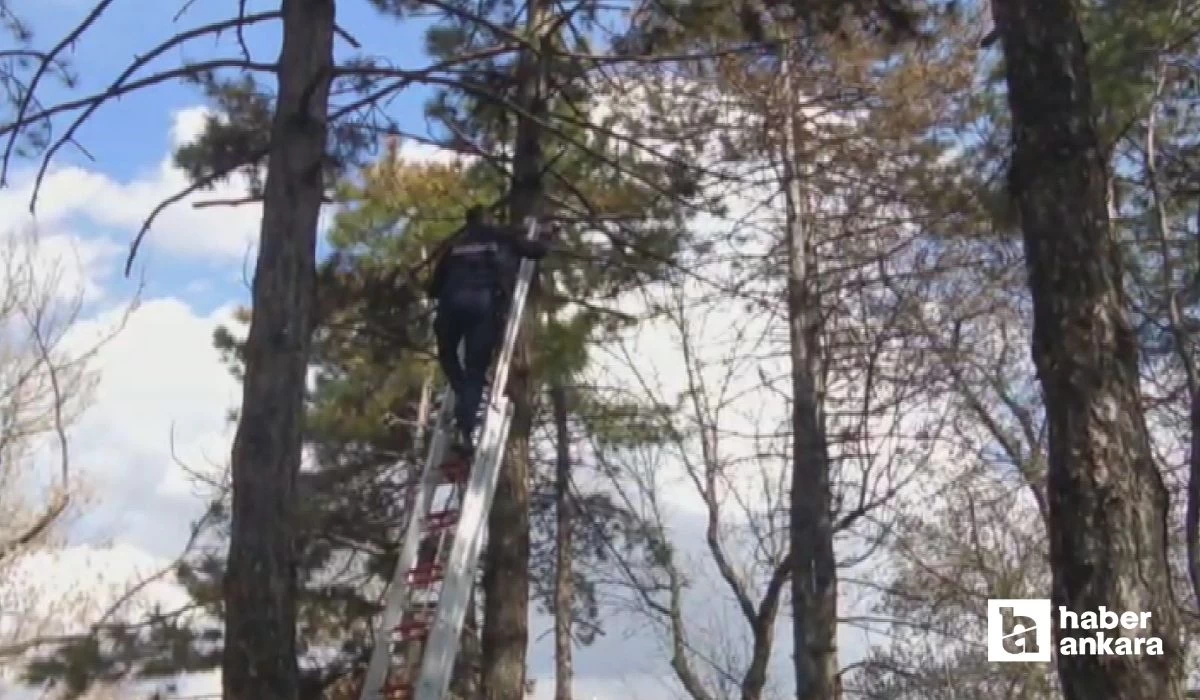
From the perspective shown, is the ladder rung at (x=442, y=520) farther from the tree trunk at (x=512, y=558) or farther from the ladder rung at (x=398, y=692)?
the tree trunk at (x=512, y=558)

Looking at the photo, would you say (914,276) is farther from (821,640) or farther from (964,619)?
(964,619)

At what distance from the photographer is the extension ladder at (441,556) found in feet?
18.4

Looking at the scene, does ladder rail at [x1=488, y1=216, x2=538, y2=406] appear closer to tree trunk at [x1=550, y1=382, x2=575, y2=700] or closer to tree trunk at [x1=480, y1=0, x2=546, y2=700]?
tree trunk at [x1=480, y1=0, x2=546, y2=700]

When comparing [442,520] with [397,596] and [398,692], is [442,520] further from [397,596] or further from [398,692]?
[398,692]

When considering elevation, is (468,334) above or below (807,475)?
below

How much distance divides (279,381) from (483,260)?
1.97 m

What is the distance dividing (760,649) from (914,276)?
13.3ft

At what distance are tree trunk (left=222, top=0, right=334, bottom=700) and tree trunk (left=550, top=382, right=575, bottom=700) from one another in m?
9.58

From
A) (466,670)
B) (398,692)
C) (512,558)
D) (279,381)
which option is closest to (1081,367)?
(279,381)

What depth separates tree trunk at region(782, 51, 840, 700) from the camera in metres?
11.6

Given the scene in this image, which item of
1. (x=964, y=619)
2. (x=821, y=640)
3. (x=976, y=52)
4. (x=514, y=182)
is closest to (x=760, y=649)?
(x=821, y=640)

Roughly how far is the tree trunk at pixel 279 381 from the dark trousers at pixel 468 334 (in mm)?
1444

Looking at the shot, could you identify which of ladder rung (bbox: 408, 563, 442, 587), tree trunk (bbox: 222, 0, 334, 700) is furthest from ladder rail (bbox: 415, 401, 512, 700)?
tree trunk (bbox: 222, 0, 334, 700)

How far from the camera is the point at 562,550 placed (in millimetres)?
16188
